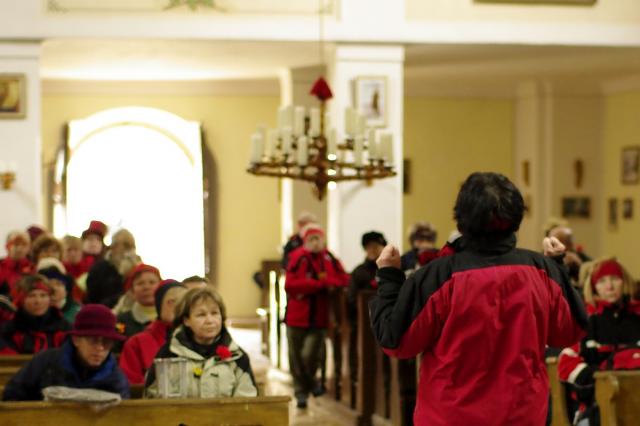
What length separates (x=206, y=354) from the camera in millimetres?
6336

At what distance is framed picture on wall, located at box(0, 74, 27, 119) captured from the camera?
553 inches

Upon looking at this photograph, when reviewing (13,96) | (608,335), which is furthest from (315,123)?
(608,335)

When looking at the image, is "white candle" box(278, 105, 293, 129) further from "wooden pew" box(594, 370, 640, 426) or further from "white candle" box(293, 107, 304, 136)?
"wooden pew" box(594, 370, 640, 426)

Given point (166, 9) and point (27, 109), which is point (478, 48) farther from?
point (27, 109)

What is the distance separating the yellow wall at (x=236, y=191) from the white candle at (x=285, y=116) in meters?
7.82

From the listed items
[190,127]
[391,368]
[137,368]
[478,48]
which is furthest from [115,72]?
[137,368]

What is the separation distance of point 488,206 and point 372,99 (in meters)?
10.3

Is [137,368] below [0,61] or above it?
below

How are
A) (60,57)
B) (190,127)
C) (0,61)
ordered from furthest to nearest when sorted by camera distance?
(190,127) → (60,57) → (0,61)

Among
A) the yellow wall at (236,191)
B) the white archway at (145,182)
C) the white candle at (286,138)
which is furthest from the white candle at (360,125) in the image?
the white archway at (145,182)

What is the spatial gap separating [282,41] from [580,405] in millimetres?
7180

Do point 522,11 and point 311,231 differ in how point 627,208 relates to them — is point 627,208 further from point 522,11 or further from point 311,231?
point 311,231

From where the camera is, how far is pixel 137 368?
7.59m

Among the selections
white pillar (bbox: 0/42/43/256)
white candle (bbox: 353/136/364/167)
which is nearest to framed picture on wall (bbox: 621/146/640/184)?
white candle (bbox: 353/136/364/167)
